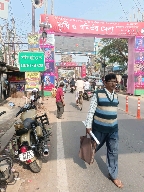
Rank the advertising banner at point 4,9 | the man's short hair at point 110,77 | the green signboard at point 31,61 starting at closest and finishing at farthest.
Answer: the man's short hair at point 110,77, the advertising banner at point 4,9, the green signboard at point 31,61

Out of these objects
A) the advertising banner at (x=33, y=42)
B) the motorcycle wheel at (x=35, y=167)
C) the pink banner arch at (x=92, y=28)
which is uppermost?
the pink banner arch at (x=92, y=28)

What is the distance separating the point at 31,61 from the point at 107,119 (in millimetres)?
8252

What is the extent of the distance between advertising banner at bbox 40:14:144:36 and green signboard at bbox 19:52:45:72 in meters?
8.40

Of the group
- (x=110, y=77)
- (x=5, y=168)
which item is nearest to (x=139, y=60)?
(x=110, y=77)

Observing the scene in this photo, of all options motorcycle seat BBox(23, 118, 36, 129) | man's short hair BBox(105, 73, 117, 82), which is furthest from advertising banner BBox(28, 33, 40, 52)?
man's short hair BBox(105, 73, 117, 82)

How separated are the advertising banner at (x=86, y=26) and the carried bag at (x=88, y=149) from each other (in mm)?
16475

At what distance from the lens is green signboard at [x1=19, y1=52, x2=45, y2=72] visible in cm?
1099

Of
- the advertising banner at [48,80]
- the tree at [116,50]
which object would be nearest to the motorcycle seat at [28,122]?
the advertising banner at [48,80]

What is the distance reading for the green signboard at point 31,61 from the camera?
10992 millimetres

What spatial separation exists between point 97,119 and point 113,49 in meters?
30.3

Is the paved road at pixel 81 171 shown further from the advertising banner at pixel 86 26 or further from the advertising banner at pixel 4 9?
the advertising banner at pixel 86 26

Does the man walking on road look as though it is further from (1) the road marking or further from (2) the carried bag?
(1) the road marking

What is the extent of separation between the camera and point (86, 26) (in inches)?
771

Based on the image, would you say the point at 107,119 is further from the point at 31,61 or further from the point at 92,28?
the point at 92,28
